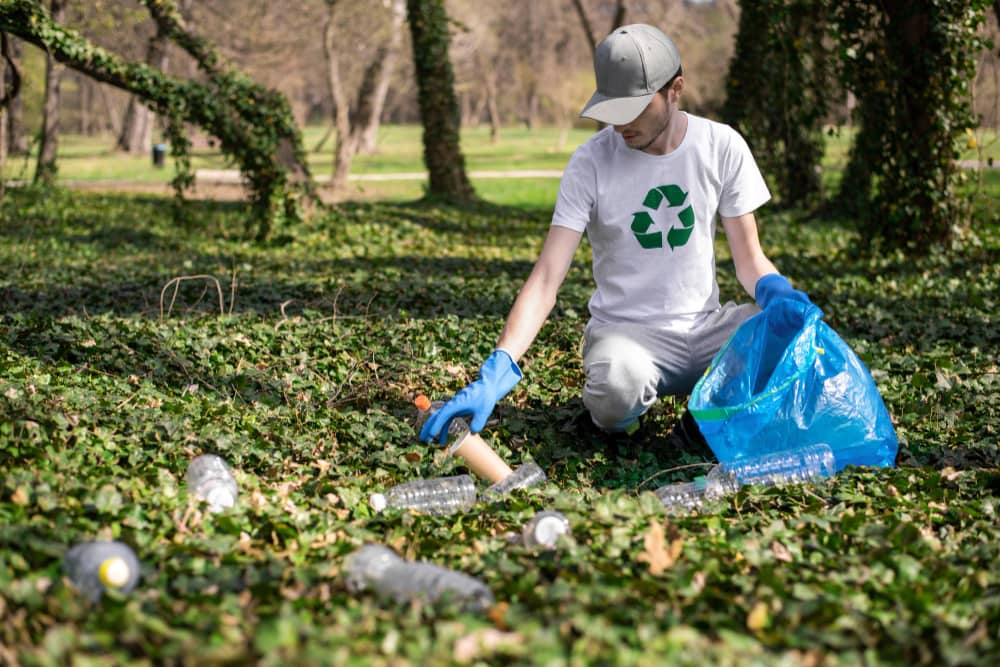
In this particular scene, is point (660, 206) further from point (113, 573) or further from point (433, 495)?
point (113, 573)

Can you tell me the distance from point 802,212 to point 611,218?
11.7m

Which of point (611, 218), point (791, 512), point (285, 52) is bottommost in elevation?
point (791, 512)

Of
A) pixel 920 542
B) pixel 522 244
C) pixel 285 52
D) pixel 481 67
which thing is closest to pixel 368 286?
pixel 522 244

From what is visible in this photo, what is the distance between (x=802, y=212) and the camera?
14938 mm

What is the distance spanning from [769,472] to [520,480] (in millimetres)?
976

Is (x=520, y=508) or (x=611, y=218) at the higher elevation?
(x=611, y=218)

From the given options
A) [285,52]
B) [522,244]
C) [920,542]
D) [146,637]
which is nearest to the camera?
[146,637]

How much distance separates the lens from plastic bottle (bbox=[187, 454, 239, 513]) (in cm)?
335

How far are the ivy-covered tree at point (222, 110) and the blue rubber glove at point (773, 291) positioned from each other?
8.35 m

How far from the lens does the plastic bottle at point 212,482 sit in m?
3.35

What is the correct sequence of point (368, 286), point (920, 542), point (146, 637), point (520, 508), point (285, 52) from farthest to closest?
1. point (285, 52)
2. point (368, 286)
3. point (520, 508)
4. point (920, 542)
5. point (146, 637)

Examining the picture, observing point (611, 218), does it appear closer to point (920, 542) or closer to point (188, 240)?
point (920, 542)

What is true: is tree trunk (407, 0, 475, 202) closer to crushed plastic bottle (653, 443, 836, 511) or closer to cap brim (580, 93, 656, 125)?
cap brim (580, 93, 656, 125)

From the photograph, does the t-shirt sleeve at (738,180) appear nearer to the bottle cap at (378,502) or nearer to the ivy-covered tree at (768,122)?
the bottle cap at (378,502)
